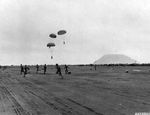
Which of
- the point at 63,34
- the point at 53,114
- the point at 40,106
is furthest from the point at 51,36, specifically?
the point at 53,114

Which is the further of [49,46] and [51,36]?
[49,46]

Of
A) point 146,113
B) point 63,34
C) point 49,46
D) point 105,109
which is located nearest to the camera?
point 146,113

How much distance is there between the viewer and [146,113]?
1088cm

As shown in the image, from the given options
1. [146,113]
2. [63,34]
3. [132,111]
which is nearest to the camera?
[146,113]

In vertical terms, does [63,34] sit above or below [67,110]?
above

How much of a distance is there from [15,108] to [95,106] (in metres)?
4.06

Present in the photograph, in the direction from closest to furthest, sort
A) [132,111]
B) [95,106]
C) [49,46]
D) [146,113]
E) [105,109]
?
[146,113] → [132,111] → [105,109] → [95,106] → [49,46]

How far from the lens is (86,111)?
1181 cm

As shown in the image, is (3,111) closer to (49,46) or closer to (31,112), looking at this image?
(31,112)

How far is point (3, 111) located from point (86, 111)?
4.01m

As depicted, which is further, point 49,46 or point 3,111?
point 49,46

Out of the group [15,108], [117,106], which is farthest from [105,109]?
[15,108]

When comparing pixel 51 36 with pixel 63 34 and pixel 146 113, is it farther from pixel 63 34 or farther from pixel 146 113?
pixel 146 113

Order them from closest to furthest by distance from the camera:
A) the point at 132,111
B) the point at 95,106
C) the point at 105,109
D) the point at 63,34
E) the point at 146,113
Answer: the point at 146,113 → the point at 132,111 → the point at 105,109 → the point at 95,106 → the point at 63,34
